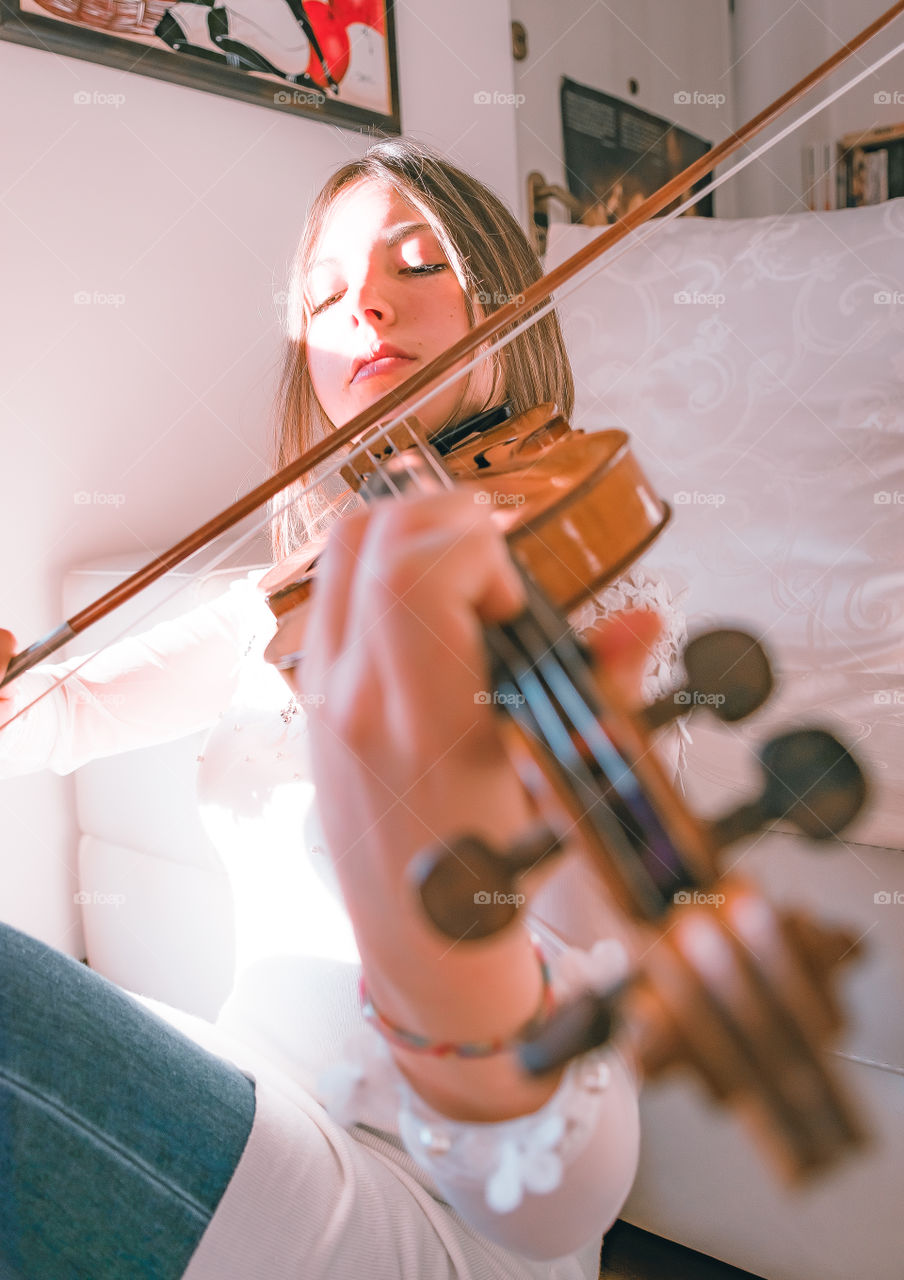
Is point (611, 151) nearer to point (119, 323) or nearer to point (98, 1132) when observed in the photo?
point (119, 323)

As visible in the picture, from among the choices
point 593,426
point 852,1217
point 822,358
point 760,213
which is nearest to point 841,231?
point 822,358

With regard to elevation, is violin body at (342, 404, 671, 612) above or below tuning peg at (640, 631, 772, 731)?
above

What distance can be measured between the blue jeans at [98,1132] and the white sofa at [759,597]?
0.97 ft

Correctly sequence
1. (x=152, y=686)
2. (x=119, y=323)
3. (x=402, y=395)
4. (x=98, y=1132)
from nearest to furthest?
1. (x=98, y=1132)
2. (x=402, y=395)
3. (x=152, y=686)
4. (x=119, y=323)

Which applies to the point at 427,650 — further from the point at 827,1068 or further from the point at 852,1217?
the point at 852,1217

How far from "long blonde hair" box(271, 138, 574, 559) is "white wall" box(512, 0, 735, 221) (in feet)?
2.63

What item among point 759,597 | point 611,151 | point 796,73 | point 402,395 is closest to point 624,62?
point 611,151

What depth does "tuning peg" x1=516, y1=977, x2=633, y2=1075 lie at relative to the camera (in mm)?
263

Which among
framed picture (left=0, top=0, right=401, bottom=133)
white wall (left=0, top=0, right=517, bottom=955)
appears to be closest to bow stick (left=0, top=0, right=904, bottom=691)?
white wall (left=0, top=0, right=517, bottom=955)

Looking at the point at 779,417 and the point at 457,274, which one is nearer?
the point at 457,274

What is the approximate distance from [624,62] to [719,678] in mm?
1592

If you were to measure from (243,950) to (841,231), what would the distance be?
41.2 inches

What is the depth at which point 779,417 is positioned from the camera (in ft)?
Result: 3.68

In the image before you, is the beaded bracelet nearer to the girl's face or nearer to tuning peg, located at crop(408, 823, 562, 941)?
tuning peg, located at crop(408, 823, 562, 941)
